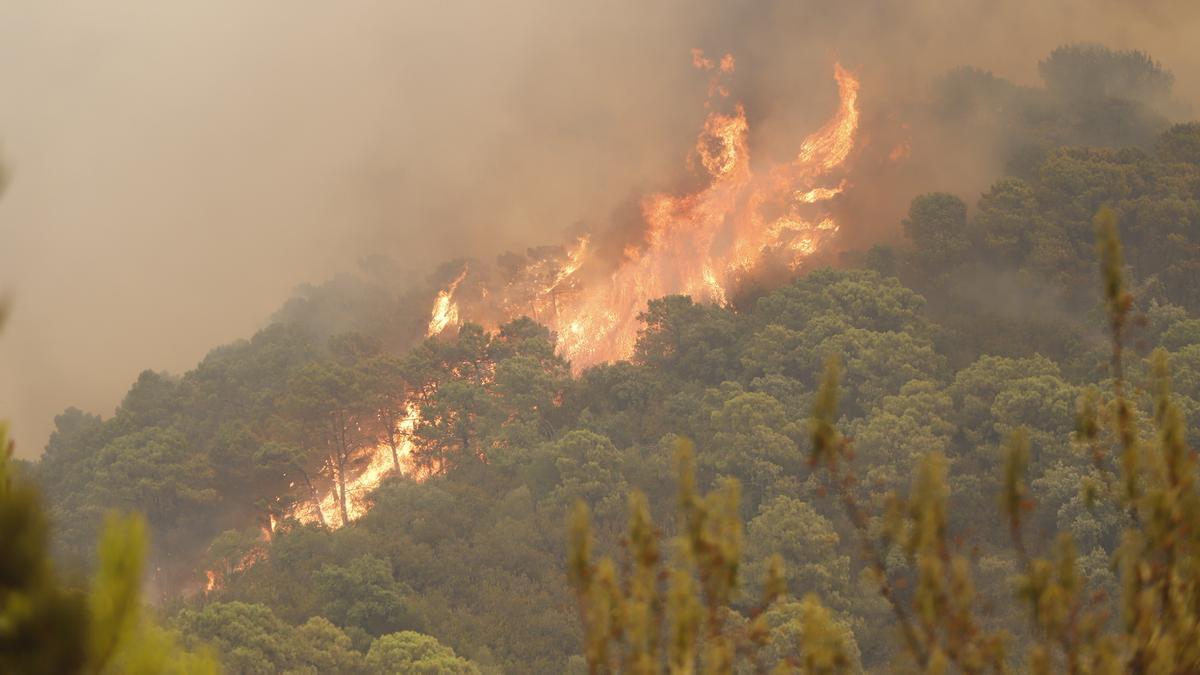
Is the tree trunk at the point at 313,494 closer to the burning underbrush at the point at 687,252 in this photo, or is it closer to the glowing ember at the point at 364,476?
the glowing ember at the point at 364,476

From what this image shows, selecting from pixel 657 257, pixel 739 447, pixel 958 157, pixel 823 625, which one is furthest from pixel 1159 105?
pixel 823 625

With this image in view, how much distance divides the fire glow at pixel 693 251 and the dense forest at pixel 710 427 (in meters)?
4.97

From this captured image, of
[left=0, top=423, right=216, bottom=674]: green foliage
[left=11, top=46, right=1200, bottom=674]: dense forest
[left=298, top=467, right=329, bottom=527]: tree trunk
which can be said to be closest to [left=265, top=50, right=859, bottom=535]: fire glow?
[left=11, top=46, right=1200, bottom=674]: dense forest

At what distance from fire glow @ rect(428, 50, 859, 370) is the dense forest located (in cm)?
497

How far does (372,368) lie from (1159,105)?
53.5m

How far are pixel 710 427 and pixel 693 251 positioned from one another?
1115 inches

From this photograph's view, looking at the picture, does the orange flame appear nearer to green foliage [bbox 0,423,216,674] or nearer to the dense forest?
the dense forest

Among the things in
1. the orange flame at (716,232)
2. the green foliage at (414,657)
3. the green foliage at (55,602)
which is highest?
the orange flame at (716,232)

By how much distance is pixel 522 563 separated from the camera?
200 feet

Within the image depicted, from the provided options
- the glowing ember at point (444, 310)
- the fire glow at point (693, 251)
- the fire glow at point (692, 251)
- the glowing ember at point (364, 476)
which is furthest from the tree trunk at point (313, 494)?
the fire glow at point (692, 251)

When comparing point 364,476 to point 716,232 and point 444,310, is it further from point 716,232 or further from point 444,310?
point 716,232

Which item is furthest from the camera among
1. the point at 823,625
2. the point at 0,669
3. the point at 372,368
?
the point at 372,368

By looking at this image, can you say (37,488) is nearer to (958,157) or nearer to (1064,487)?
(1064,487)

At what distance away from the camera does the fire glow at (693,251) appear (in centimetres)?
9062
